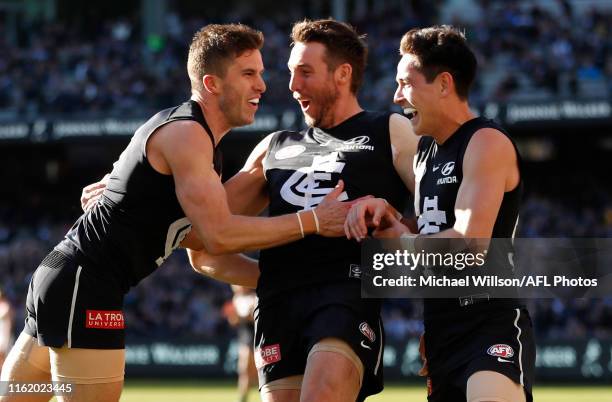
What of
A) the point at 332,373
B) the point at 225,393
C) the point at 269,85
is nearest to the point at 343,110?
the point at 332,373

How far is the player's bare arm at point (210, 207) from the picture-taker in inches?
218

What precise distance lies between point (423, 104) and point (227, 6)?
26.8 metres

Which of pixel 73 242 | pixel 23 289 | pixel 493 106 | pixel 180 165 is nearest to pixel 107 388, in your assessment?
pixel 73 242

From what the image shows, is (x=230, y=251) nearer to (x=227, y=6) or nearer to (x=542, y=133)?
(x=542, y=133)

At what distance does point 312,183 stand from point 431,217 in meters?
0.81

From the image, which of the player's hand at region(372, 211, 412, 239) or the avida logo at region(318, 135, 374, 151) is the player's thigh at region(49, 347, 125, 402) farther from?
the avida logo at region(318, 135, 374, 151)

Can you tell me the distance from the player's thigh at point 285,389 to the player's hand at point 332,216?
79 centimetres

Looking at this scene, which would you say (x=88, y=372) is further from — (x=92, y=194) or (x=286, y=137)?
(x=286, y=137)

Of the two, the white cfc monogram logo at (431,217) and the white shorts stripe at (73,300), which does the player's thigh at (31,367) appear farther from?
the white cfc monogram logo at (431,217)

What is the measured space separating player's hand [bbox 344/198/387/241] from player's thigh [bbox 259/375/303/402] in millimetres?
836

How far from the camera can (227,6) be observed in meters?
31.7

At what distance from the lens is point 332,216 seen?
18.6ft

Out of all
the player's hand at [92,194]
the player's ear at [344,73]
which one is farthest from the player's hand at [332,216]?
the player's hand at [92,194]
